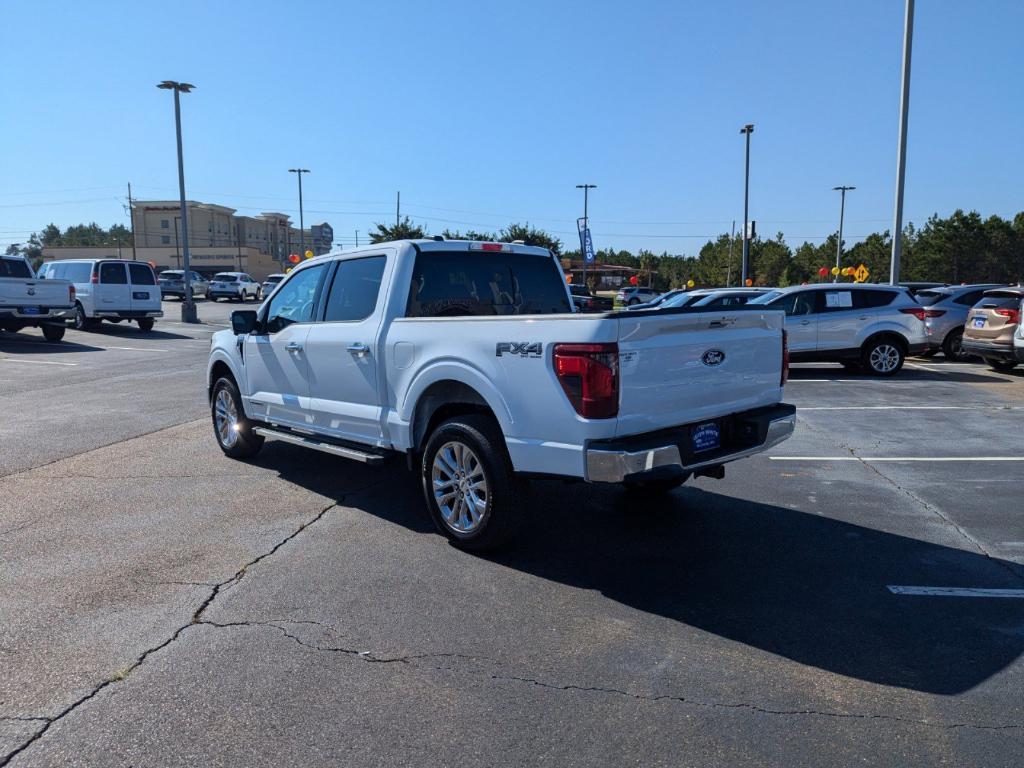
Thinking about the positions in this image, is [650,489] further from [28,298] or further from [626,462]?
[28,298]

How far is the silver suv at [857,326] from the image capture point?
49.8 ft

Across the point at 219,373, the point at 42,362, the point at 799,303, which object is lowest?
the point at 42,362

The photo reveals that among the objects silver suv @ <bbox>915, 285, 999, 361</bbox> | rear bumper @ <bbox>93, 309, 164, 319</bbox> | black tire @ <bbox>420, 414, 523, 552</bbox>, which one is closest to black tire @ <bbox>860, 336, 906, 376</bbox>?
silver suv @ <bbox>915, 285, 999, 361</bbox>

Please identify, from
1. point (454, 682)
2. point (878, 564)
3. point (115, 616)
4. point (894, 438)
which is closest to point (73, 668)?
point (115, 616)

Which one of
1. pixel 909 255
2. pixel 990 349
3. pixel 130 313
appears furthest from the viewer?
pixel 909 255

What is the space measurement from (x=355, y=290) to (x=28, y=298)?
1737 centimetres

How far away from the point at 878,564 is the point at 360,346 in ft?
12.4

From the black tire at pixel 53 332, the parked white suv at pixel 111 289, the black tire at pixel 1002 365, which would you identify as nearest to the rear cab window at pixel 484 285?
the black tire at pixel 1002 365

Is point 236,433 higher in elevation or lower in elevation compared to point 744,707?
higher

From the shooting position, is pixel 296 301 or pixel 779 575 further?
pixel 296 301

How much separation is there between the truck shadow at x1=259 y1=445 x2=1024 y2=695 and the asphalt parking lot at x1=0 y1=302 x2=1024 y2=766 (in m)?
0.02

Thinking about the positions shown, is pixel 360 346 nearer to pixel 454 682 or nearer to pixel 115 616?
pixel 115 616

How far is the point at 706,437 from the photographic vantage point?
5.01 meters

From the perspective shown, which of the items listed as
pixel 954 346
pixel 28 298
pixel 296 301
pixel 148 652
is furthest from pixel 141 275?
pixel 148 652
